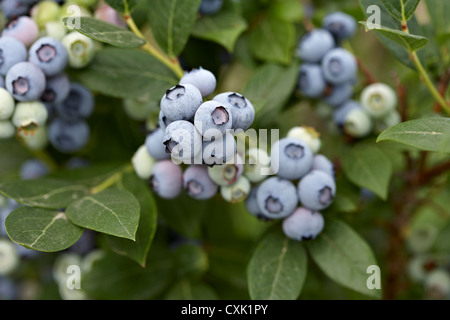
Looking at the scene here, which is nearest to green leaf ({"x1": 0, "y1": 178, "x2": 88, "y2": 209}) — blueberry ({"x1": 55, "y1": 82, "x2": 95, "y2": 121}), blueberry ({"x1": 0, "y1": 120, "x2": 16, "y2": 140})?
blueberry ({"x1": 0, "y1": 120, "x2": 16, "y2": 140})

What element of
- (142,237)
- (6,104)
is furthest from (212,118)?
(6,104)

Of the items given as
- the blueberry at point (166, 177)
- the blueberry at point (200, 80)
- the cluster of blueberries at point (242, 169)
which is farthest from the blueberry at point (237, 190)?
the blueberry at point (200, 80)

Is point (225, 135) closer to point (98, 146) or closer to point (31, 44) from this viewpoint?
point (31, 44)

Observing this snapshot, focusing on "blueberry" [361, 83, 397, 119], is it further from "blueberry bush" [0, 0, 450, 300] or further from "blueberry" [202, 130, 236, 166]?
"blueberry" [202, 130, 236, 166]

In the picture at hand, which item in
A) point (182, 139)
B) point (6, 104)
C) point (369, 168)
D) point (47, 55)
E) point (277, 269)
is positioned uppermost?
point (47, 55)

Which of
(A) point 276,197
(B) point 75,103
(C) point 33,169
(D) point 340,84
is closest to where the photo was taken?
(A) point 276,197

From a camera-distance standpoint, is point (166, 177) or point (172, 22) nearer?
point (166, 177)

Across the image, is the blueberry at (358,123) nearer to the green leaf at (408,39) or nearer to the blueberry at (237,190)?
the green leaf at (408,39)

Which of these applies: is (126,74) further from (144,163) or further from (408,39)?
(408,39)
